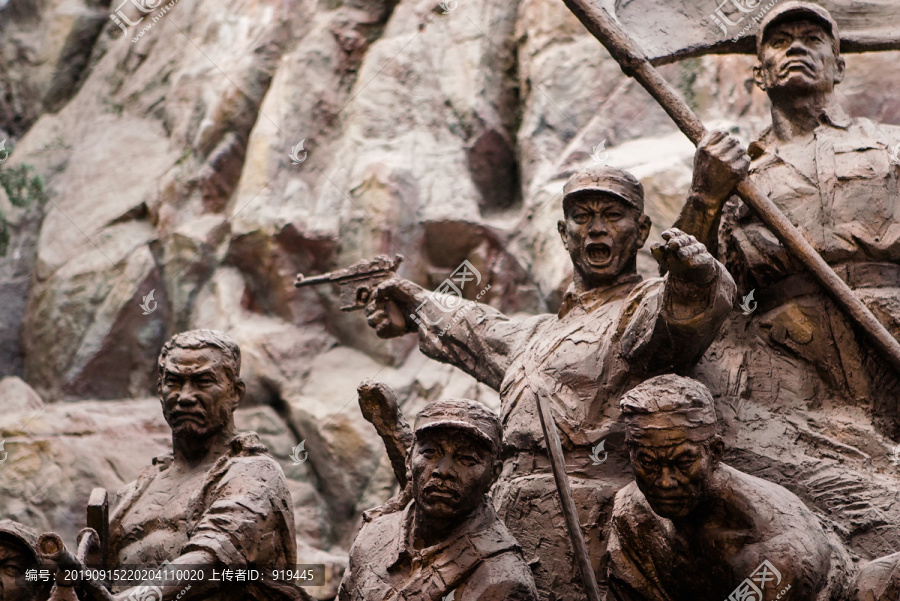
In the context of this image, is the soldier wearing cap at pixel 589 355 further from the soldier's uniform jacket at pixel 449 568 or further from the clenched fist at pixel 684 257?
the soldier's uniform jacket at pixel 449 568

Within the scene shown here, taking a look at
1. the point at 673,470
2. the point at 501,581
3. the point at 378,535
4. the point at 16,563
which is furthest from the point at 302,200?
the point at 673,470

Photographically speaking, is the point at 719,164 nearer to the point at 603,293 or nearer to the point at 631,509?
the point at 603,293

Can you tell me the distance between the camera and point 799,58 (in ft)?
23.2

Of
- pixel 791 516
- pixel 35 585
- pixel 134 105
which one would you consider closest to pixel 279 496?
pixel 35 585

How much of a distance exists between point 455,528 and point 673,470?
1091 mm

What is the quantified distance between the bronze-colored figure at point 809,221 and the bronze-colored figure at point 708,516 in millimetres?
1152

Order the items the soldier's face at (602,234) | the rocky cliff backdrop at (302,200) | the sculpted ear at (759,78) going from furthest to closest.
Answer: the rocky cliff backdrop at (302,200) → the sculpted ear at (759,78) → the soldier's face at (602,234)

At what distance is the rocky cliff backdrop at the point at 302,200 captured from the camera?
12625mm

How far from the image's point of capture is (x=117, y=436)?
12.6 meters

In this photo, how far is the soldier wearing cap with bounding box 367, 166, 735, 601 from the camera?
6207 millimetres

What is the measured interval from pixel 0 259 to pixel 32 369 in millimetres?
1391

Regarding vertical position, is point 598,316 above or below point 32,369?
above

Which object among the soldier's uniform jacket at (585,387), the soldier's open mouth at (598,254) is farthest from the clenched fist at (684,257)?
the soldier's open mouth at (598,254)

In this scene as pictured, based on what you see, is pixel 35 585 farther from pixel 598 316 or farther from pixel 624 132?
pixel 624 132
